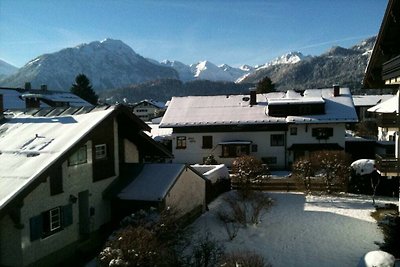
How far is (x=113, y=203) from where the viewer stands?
52.6 feet

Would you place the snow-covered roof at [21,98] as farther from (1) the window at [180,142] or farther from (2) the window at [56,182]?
(2) the window at [56,182]

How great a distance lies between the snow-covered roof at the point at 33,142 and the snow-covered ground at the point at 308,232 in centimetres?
756

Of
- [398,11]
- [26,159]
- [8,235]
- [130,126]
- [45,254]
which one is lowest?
[45,254]

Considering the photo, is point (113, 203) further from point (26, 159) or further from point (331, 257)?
point (331, 257)

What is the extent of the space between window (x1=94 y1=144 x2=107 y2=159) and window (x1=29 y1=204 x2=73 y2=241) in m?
2.67

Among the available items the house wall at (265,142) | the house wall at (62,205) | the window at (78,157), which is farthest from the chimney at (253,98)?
the window at (78,157)

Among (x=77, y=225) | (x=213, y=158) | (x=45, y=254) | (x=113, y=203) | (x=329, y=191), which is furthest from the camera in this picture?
(x=213, y=158)

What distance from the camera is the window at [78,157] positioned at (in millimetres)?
13686

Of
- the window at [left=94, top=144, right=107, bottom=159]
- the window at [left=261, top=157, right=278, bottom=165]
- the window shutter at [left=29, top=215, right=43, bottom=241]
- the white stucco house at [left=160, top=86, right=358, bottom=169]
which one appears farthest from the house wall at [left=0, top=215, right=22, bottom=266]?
the window at [left=261, top=157, right=278, bottom=165]

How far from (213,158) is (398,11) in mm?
23575

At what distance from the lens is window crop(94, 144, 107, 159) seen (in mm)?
15377

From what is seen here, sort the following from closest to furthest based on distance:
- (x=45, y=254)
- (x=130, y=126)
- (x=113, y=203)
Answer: (x=45, y=254) → (x=113, y=203) → (x=130, y=126)

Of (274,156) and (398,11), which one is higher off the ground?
(398,11)

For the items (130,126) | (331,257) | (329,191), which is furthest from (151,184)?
(329,191)
